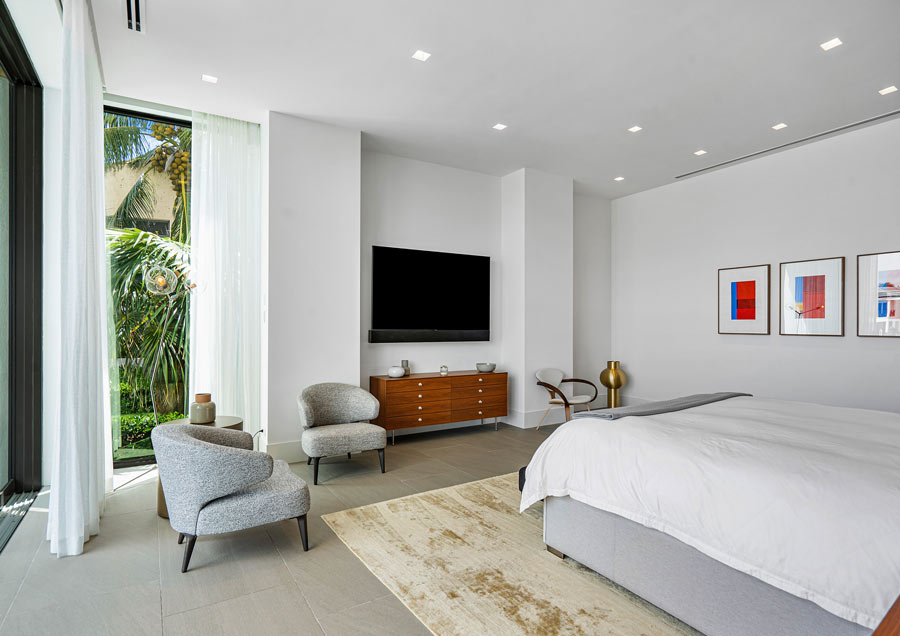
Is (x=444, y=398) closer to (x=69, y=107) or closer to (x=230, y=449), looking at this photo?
(x=230, y=449)

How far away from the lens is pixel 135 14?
3.13 metres

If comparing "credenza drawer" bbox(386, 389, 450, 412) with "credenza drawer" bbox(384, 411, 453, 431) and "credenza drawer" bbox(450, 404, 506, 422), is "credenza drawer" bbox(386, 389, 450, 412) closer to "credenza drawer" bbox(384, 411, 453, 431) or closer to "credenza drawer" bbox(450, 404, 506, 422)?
"credenza drawer" bbox(384, 411, 453, 431)

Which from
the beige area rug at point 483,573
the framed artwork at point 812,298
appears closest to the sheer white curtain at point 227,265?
the beige area rug at point 483,573

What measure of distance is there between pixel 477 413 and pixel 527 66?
3.73m

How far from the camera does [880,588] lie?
1.49 meters

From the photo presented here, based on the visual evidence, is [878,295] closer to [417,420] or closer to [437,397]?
[437,397]

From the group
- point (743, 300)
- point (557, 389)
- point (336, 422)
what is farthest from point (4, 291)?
point (743, 300)

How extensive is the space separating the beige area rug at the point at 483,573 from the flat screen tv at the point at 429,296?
7.91 feet

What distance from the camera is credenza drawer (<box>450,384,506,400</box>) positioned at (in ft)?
18.7

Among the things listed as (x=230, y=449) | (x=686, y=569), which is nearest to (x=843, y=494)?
(x=686, y=569)

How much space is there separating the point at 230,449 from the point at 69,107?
2156 millimetres

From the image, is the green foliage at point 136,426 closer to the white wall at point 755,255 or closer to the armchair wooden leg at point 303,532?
the armchair wooden leg at point 303,532

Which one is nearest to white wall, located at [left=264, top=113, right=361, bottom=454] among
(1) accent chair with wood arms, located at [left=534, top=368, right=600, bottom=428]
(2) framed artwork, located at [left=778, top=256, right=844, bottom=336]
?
(1) accent chair with wood arms, located at [left=534, top=368, right=600, bottom=428]

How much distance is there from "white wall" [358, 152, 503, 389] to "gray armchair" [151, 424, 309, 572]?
110 inches
